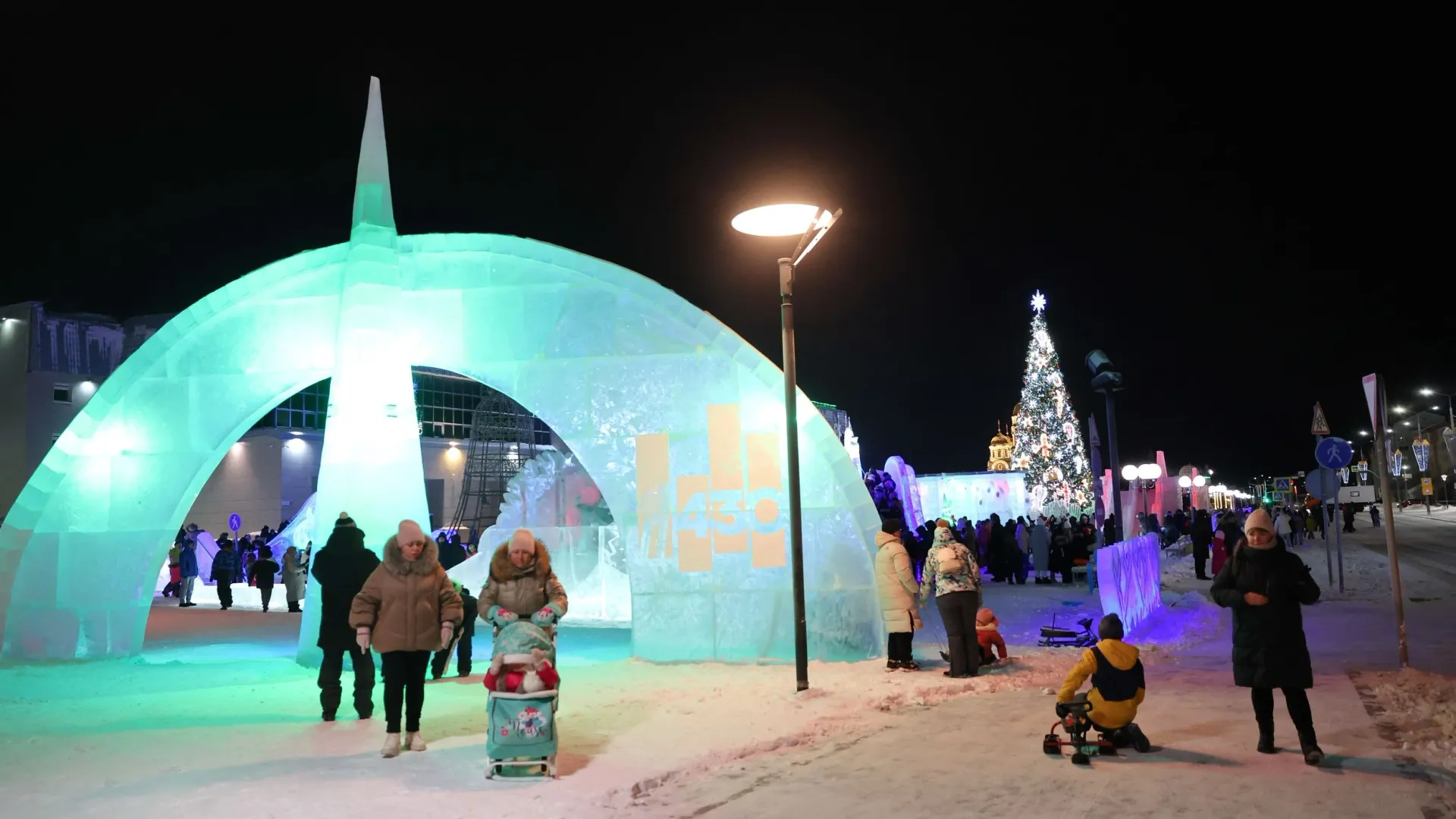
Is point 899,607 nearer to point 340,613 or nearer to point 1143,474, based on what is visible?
point 340,613

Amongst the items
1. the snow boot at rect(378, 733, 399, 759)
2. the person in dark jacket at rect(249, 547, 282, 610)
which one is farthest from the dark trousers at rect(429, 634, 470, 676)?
the person in dark jacket at rect(249, 547, 282, 610)

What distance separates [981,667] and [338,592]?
20.4ft

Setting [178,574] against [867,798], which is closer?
[867,798]

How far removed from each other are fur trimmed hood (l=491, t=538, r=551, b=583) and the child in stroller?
0.34m

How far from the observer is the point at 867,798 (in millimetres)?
5426

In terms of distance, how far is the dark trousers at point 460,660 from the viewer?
1033 cm

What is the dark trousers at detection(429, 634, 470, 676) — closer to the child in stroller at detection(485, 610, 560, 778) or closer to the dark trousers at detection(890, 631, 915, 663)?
the child in stroller at detection(485, 610, 560, 778)

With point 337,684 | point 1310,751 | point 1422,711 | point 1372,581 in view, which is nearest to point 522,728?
point 337,684

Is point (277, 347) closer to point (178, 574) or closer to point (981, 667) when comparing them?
point (981, 667)

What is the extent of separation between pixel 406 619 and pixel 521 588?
3.09 feet

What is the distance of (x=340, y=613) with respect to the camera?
328 inches

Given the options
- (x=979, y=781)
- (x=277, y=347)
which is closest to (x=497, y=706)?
(x=979, y=781)

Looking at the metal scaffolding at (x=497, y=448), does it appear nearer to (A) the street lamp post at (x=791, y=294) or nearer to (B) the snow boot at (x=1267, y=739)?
(A) the street lamp post at (x=791, y=294)

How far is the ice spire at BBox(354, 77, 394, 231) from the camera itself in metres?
12.0
